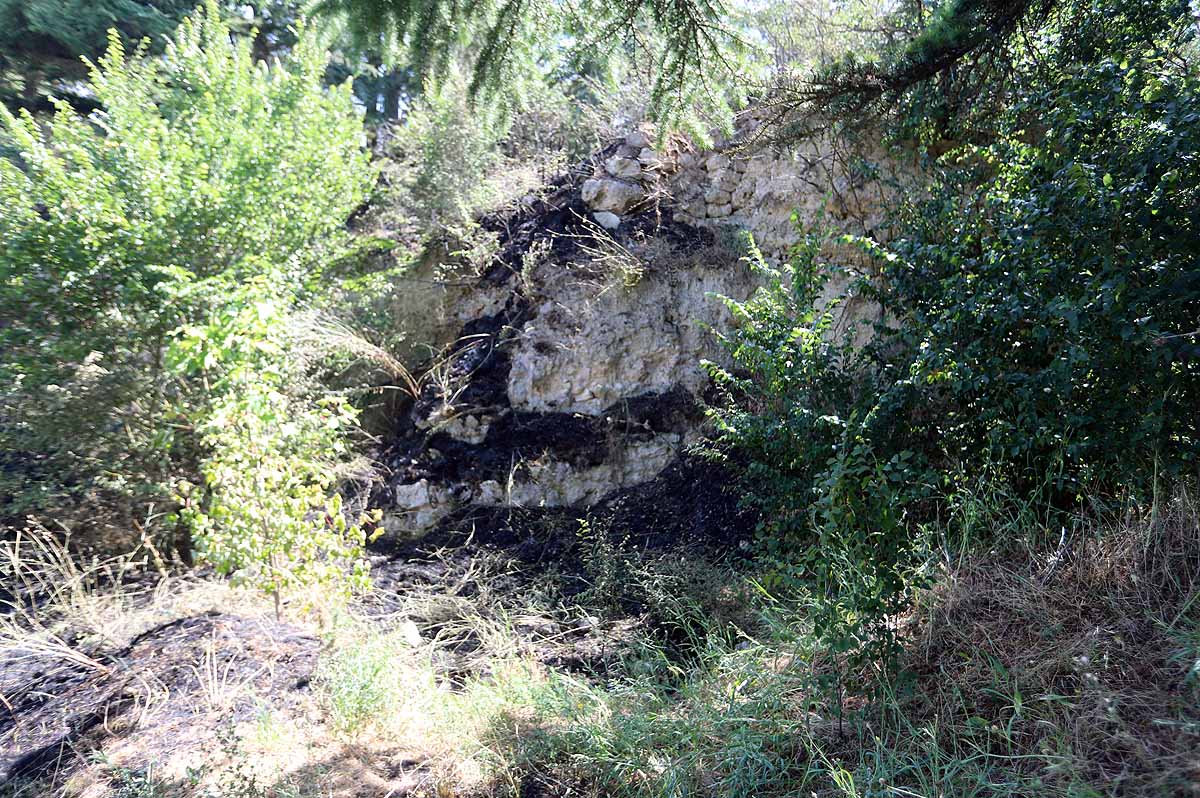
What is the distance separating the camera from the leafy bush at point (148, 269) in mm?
5520

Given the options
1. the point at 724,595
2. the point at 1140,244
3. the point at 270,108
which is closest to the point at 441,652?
the point at 724,595

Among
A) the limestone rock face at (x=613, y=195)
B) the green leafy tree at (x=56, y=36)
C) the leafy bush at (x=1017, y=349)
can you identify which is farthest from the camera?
the green leafy tree at (x=56, y=36)

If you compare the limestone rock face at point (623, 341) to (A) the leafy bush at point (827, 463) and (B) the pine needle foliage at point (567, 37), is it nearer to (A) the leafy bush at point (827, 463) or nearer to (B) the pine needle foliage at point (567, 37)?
(A) the leafy bush at point (827, 463)

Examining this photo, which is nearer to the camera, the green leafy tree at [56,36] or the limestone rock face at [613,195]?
the limestone rock face at [613,195]

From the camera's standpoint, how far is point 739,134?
706 centimetres

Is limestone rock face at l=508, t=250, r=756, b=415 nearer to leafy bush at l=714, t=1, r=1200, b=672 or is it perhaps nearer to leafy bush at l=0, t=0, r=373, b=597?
leafy bush at l=0, t=0, r=373, b=597

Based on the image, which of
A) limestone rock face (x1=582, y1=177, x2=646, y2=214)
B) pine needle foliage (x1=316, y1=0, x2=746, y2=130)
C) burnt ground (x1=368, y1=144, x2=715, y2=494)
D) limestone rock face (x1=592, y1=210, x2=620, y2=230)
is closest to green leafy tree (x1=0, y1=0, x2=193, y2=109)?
burnt ground (x1=368, y1=144, x2=715, y2=494)

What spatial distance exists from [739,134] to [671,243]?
1.17 meters

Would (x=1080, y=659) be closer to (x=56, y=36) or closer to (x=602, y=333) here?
(x=602, y=333)

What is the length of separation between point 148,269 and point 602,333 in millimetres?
3570

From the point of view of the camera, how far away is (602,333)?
6855mm

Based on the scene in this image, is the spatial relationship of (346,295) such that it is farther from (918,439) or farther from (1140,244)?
(1140,244)

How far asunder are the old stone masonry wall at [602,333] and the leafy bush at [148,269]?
1.16 meters

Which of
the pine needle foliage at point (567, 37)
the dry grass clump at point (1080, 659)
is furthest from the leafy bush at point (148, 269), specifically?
the dry grass clump at point (1080, 659)
